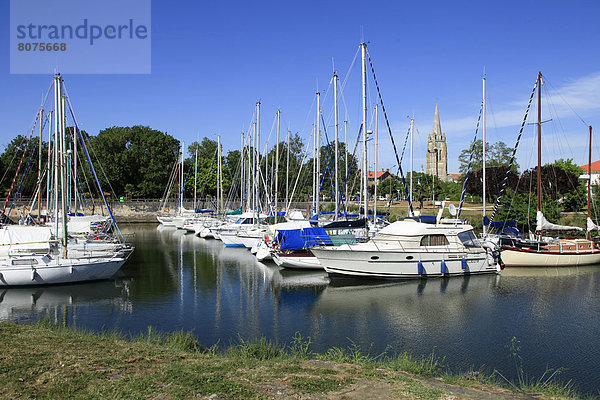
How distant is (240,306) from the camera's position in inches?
867

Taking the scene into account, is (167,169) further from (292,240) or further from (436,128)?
(436,128)

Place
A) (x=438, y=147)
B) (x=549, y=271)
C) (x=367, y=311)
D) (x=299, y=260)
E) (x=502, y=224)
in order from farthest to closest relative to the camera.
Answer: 1. (x=438, y=147)
2. (x=502, y=224)
3. (x=549, y=271)
4. (x=299, y=260)
5. (x=367, y=311)

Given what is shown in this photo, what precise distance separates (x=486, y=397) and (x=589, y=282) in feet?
72.5

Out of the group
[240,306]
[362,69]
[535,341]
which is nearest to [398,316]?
[535,341]

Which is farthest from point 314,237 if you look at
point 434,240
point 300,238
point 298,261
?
point 434,240

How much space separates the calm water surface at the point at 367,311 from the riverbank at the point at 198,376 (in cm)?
377

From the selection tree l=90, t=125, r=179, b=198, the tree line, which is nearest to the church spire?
the tree line

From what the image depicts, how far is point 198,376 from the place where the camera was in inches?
393

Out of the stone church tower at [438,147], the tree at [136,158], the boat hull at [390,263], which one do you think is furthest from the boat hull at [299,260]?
the stone church tower at [438,147]

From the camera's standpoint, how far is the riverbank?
9.12 m

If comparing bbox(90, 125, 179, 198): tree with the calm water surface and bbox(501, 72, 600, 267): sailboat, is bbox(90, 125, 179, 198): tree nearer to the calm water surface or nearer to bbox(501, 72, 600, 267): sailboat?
the calm water surface

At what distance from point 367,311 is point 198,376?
12235mm

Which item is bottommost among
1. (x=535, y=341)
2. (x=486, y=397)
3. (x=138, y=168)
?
(x=535, y=341)

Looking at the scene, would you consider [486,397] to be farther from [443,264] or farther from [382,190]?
[382,190]
